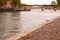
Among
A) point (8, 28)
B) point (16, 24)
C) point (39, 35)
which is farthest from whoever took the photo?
point (16, 24)

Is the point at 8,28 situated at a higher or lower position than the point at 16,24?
higher

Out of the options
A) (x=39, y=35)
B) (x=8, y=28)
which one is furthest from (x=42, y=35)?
(x=8, y=28)

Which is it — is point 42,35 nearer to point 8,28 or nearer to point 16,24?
point 8,28

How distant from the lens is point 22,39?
943cm

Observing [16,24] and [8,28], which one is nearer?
[8,28]

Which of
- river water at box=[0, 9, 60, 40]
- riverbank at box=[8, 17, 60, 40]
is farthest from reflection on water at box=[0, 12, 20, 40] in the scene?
riverbank at box=[8, 17, 60, 40]

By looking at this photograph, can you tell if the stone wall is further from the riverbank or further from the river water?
the river water

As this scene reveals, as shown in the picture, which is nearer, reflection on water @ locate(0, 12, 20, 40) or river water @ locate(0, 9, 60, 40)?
reflection on water @ locate(0, 12, 20, 40)

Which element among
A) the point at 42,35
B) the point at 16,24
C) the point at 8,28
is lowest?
the point at 16,24

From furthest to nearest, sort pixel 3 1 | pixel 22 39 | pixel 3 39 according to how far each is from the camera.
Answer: pixel 3 1
pixel 3 39
pixel 22 39

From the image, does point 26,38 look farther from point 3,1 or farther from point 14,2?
point 14,2

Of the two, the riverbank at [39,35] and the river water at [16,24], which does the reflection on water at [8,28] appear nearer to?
the river water at [16,24]

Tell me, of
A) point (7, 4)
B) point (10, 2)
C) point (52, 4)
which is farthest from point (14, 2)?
point (52, 4)

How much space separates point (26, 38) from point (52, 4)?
147438mm
